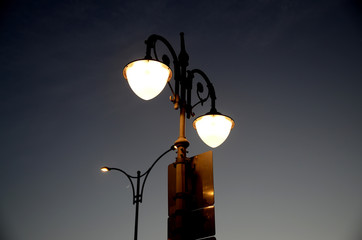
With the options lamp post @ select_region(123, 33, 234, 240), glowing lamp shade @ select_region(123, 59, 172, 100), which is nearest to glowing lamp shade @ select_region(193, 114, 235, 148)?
lamp post @ select_region(123, 33, 234, 240)

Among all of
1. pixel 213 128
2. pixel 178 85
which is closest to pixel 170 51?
pixel 178 85

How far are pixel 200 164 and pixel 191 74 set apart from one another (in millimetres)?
1931

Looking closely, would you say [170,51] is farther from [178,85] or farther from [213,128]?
[213,128]

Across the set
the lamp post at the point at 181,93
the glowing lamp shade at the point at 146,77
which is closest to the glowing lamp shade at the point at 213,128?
the lamp post at the point at 181,93

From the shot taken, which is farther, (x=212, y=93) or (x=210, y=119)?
(x=212, y=93)

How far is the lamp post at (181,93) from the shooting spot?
4852mm

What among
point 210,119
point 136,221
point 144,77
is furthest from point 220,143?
point 136,221

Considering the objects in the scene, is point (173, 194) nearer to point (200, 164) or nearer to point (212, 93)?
point (200, 164)

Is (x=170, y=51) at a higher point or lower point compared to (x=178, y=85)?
higher

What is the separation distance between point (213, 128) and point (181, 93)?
0.83 meters

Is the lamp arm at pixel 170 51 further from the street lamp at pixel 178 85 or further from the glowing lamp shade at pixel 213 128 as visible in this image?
the glowing lamp shade at pixel 213 128

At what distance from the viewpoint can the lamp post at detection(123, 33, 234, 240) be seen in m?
4.85

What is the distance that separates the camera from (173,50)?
598 cm

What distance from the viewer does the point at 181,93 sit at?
19.1 ft
